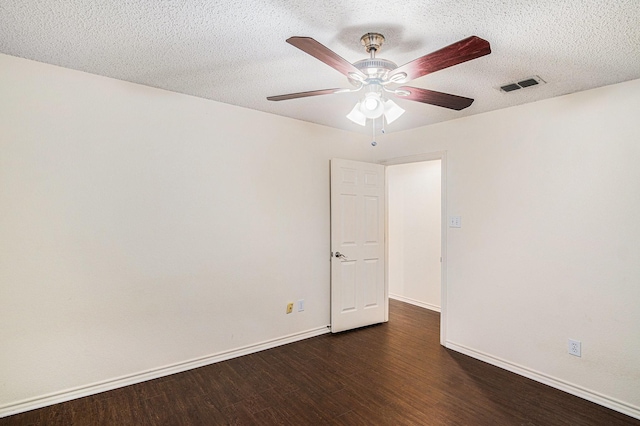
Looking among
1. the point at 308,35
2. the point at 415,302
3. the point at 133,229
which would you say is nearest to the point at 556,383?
the point at 415,302

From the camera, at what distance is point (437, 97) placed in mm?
1952

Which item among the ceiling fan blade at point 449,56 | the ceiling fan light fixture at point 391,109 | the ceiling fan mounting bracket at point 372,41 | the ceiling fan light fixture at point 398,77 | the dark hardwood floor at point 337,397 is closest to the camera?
the ceiling fan blade at point 449,56

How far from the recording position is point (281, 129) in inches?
136

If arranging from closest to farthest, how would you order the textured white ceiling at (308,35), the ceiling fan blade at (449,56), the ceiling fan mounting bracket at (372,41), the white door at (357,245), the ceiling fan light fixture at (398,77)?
the ceiling fan blade at (449,56) → the textured white ceiling at (308,35) → the ceiling fan light fixture at (398,77) → the ceiling fan mounting bracket at (372,41) → the white door at (357,245)

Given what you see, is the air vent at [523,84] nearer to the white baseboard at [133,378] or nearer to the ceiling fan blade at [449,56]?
the ceiling fan blade at [449,56]

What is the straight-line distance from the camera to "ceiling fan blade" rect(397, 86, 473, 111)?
6.23ft

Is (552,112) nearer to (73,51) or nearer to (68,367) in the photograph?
(73,51)

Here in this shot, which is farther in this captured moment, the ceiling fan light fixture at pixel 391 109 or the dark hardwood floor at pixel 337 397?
the dark hardwood floor at pixel 337 397

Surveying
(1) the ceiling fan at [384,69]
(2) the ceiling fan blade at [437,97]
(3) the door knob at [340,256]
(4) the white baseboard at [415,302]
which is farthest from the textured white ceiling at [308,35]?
(4) the white baseboard at [415,302]

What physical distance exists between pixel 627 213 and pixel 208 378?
3455 mm

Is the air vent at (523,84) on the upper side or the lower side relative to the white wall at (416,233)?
upper

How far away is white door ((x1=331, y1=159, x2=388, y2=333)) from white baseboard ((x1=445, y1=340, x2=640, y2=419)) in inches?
41.3

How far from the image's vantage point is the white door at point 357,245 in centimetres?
Answer: 377

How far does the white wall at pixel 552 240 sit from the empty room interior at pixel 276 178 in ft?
0.05
